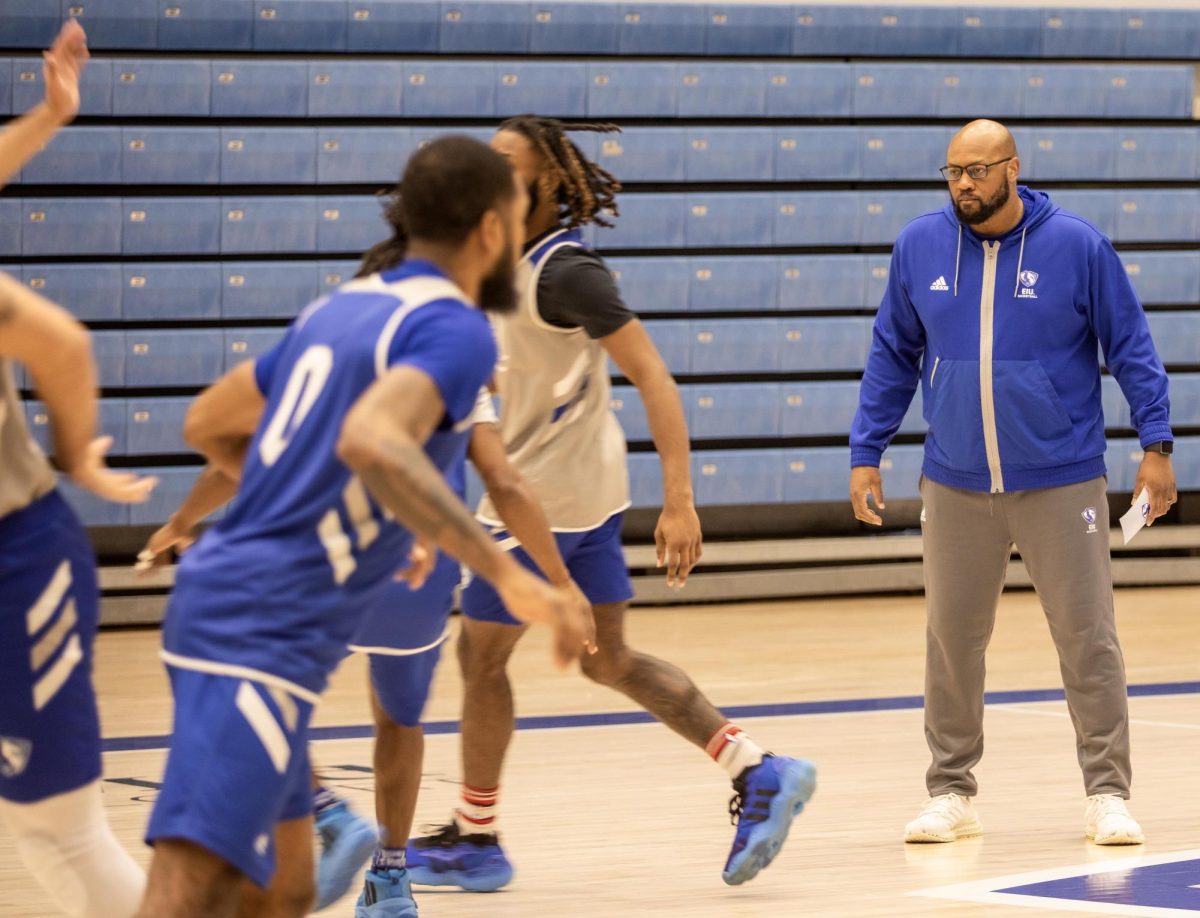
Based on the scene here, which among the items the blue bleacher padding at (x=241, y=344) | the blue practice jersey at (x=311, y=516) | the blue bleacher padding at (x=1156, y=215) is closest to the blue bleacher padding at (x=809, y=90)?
the blue bleacher padding at (x=1156, y=215)

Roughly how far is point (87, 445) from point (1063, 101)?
806cm

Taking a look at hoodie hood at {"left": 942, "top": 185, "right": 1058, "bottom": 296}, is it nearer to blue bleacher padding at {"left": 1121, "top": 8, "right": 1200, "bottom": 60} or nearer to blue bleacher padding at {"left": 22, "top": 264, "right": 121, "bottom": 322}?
blue bleacher padding at {"left": 22, "top": 264, "right": 121, "bottom": 322}

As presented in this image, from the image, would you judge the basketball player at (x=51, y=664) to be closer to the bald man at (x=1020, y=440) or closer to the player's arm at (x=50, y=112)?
the player's arm at (x=50, y=112)

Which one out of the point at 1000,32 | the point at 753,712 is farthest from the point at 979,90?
the point at 753,712

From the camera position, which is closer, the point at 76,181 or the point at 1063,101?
the point at 76,181

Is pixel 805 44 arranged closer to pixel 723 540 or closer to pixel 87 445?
pixel 723 540

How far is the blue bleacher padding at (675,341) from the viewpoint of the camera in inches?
→ 346

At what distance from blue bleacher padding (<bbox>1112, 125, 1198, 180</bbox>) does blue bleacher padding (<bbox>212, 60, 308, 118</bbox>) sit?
4.20m

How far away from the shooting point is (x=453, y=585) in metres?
3.05

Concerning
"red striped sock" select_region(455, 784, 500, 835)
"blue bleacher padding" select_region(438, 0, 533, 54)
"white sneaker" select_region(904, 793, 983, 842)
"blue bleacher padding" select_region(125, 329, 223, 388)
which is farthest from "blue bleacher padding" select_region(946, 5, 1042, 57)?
"red striped sock" select_region(455, 784, 500, 835)

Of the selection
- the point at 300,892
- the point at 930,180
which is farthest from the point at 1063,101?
the point at 300,892

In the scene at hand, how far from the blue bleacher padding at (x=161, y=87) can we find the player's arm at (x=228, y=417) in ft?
21.3

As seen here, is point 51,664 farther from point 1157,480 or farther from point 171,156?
point 171,156

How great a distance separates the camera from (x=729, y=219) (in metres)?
8.88
